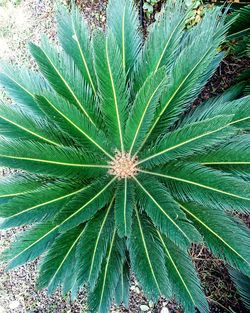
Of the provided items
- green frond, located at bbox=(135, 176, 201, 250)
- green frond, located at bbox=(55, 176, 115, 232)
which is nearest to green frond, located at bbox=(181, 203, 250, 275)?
green frond, located at bbox=(135, 176, 201, 250)

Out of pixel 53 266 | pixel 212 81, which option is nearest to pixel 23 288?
pixel 53 266

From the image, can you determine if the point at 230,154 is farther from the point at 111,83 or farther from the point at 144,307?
the point at 144,307

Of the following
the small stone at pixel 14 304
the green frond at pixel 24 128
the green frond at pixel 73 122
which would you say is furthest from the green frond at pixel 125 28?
the small stone at pixel 14 304

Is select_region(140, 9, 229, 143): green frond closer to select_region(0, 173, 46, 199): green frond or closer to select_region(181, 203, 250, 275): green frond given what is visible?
select_region(181, 203, 250, 275): green frond

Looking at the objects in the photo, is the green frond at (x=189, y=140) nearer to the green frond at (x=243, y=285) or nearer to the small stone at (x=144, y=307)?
the green frond at (x=243, y=285)

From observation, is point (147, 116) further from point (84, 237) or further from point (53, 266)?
point (53, 266)

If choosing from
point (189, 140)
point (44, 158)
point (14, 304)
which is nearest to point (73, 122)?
point (44, 158)
